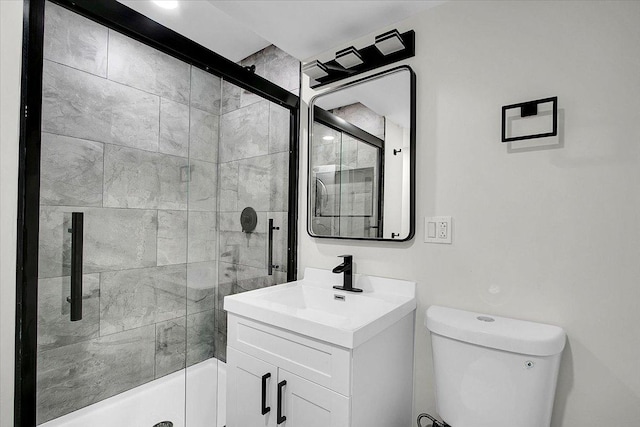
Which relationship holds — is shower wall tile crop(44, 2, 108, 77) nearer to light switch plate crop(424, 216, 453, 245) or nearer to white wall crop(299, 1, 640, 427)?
white wall crop(299, 1, 640, 427)

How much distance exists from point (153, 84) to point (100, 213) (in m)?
0.61

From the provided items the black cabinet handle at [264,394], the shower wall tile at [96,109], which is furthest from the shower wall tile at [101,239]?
the black cabinet handle at [264,394]

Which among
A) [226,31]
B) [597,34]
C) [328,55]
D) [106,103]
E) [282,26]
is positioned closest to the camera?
[597,34]

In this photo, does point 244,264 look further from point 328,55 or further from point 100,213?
point 328,55

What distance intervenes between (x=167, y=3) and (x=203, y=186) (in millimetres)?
1075

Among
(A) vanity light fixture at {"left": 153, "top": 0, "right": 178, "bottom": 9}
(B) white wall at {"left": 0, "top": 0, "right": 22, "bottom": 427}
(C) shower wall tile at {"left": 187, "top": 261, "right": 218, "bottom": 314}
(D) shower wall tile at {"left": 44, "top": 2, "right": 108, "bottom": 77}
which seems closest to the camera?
(B) white wall at {"left": 0, "top": 0, "right": 22, "bottom": 427}

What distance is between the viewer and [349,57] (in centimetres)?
164

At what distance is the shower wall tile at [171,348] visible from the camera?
5.10 feet

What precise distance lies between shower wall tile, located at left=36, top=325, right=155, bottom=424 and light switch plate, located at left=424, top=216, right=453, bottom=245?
4.60 ft

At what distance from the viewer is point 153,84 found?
1.42 meters

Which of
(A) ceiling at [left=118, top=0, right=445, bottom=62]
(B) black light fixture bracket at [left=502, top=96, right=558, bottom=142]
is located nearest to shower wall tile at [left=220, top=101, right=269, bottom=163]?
(A) ceiling at [left=118, top=0, right=445, bottom=62]

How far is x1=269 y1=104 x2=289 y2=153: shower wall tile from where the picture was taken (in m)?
1.88

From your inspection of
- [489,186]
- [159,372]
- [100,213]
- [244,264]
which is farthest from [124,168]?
[489,186]

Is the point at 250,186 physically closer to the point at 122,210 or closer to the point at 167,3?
the point at 122,210
